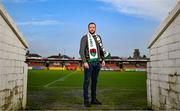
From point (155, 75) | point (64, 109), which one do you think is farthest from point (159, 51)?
point (64, 109)

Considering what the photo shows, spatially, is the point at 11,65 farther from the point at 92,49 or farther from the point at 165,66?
the point at 165,66

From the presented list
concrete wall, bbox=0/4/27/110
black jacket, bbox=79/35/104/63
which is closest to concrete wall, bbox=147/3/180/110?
black jacket, bbox=79/35/104/63

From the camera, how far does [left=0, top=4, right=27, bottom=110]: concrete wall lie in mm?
6449

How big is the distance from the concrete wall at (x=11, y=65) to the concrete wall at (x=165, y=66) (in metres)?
2.74

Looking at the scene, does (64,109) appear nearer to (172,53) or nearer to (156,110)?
(156,110)

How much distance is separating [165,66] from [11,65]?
9.17 feet

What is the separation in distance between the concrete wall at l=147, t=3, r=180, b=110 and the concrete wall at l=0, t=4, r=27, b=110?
8.99ft

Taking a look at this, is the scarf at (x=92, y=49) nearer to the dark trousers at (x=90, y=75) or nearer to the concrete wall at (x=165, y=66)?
the dark trousers at (x=90, y=75)

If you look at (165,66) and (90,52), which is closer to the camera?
(165,66)

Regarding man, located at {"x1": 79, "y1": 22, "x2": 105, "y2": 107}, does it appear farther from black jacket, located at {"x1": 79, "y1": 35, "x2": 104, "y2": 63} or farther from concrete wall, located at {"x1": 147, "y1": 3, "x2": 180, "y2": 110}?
concrete wall, located at {"x1": 147, "y1": 3, "x2": 180, "y2": 110}

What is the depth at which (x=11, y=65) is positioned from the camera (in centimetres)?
715

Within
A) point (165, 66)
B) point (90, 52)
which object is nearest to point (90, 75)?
point (90, 52)

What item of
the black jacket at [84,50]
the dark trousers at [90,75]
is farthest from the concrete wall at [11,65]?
the dark trousers at [90,75]

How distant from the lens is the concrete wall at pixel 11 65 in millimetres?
6449
